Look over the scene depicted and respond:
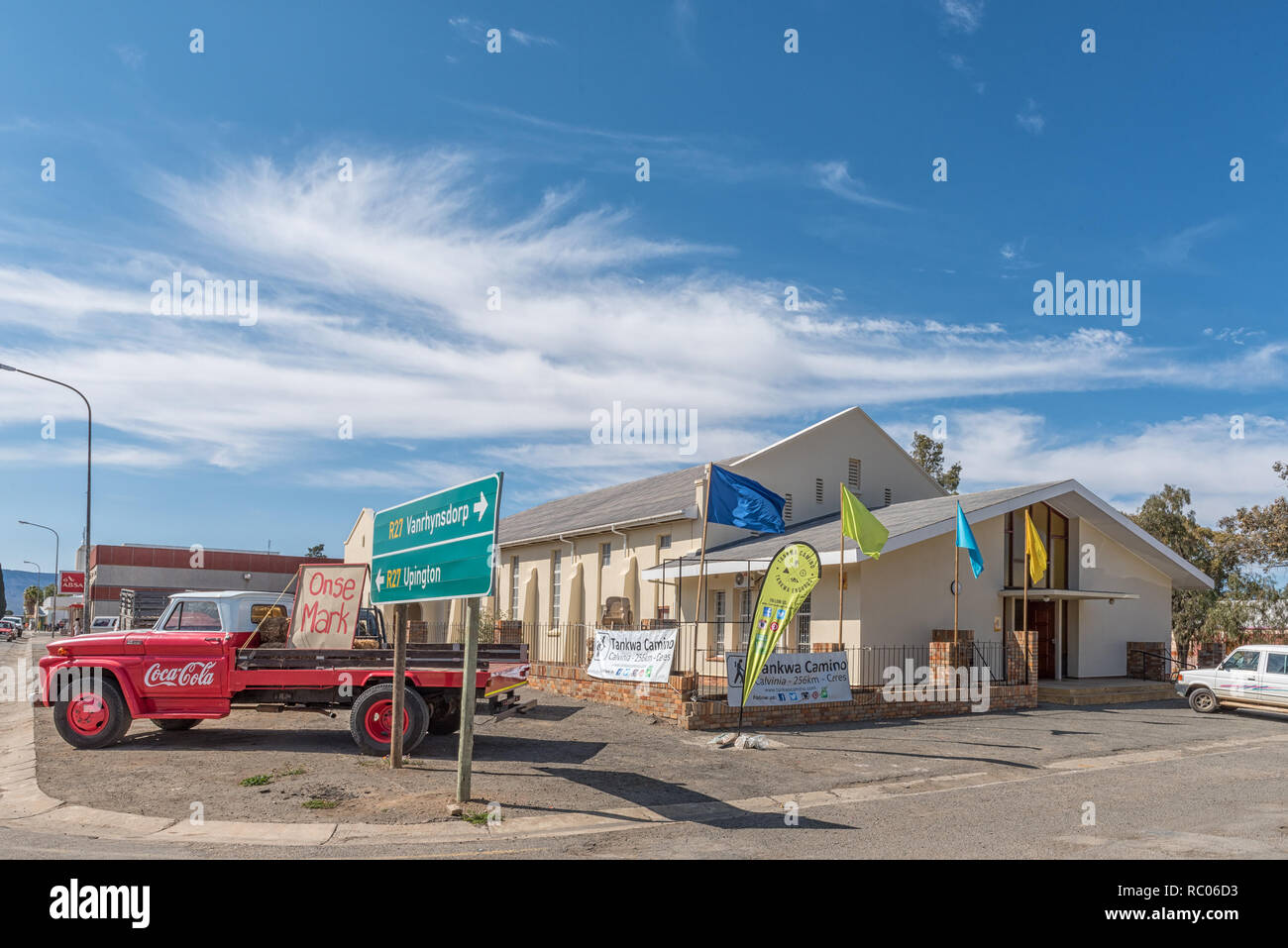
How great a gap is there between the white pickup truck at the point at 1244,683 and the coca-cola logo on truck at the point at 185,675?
2057 centimetres

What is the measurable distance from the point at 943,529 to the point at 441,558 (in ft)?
47.2

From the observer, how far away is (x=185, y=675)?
41.8 feet

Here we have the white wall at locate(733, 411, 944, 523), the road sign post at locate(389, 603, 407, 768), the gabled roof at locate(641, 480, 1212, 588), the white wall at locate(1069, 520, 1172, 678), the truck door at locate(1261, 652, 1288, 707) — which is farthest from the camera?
the white wall at locate(733, 411, 944, 523)

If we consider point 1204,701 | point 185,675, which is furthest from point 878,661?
point 185,675

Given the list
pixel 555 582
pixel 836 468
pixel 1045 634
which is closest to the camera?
pixel 1045 634

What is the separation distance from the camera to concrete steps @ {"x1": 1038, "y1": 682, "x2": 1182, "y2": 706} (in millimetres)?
23328

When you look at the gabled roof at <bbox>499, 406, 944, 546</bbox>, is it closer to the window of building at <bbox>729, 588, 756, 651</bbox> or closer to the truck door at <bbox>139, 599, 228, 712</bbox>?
the window of building at <bbox>729, 588, 756, 651</bbox>

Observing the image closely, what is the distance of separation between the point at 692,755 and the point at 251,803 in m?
6.04

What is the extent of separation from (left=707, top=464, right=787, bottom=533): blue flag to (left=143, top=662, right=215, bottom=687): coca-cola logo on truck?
916 cm

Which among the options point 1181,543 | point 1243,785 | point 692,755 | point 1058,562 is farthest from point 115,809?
point 1181,543

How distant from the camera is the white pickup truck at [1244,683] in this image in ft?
68.1

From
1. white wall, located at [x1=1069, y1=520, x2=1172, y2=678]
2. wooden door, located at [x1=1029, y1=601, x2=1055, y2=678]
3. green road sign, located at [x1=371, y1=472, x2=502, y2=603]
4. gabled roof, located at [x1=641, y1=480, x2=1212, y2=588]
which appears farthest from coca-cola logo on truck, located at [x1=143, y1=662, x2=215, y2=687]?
white wall, located at [x1=1069, y1=520, x2=1172, y2=678]

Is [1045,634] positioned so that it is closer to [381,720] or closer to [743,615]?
[743,615]

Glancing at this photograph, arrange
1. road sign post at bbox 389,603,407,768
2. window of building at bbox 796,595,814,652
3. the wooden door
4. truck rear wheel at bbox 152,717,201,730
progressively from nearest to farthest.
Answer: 1. road sign post at bbox 389,603,407,768
2. truck rear wheel at bbox 152,717,201,730
3. window of building at bbox 796,595,814,652
4. the wooden door
